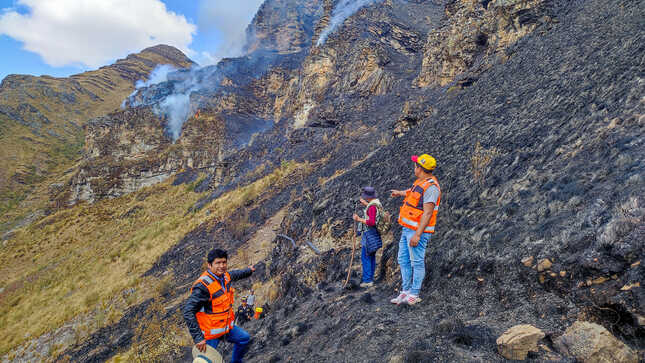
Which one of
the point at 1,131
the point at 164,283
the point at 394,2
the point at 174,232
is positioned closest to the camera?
the point at 164,283

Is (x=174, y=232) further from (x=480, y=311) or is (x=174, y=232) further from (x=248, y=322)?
(x=480, y=311)

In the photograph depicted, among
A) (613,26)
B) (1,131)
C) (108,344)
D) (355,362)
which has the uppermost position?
(1,131)

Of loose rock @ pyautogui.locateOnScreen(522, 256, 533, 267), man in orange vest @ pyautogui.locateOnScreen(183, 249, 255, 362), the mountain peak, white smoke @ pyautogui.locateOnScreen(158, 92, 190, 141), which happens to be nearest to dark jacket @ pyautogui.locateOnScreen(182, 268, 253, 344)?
man in orange vest @ pyautogui.locateOnScreen(183, 249, 255, 362)

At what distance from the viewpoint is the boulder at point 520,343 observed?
5.65 ft

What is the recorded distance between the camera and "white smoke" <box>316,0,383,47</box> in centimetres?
2847

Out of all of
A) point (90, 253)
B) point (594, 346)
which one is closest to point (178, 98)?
point (90, 253)

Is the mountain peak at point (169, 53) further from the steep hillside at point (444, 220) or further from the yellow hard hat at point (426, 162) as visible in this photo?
the yellow hard hat at point (426, 162)

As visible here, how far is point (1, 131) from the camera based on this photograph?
167 ft

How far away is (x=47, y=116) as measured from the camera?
205ft

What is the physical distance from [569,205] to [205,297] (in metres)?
3.30

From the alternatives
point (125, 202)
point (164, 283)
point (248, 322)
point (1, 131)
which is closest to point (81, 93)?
point (1, 131)

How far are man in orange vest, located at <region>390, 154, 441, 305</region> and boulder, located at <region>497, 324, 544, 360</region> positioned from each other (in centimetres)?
105

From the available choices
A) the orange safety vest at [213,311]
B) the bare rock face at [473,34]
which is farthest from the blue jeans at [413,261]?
the bare rock face at [473,34]

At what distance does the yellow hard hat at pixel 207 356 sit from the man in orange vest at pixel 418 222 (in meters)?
1.73
